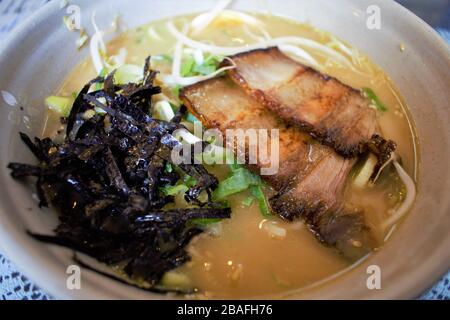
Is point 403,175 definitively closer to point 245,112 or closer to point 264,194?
point 264,194

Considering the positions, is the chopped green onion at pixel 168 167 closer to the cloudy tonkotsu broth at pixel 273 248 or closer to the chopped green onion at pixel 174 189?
the chopped green onion at pixel 174 189

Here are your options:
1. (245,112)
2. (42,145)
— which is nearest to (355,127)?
(245,112)

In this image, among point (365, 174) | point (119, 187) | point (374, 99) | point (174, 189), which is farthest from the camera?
point (374, 99)

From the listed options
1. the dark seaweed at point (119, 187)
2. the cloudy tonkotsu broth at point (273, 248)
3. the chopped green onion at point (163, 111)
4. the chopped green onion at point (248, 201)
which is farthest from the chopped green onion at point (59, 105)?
the chopped green onion at point (248, 201)

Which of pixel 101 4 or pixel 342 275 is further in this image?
pixel 101 4

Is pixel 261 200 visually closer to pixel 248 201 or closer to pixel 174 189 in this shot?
pixel 248 201

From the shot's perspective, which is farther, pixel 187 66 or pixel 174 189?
pixel 187 66

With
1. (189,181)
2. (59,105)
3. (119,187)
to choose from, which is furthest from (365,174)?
(59,105)
